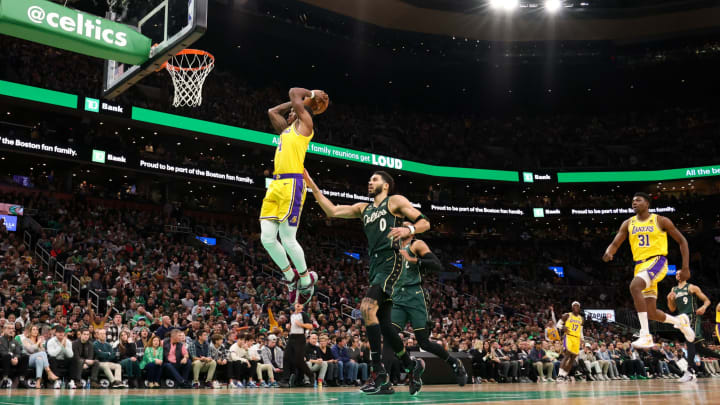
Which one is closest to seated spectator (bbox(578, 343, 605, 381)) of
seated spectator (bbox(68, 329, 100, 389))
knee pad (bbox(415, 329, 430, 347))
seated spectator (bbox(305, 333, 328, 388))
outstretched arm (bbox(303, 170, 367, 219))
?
seated spectator (bbox(305, 333, 328, 388))

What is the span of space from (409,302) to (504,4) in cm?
3001

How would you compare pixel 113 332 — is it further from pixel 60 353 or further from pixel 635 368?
pixel 635 368

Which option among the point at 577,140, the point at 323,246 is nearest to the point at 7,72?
the point at 323,246

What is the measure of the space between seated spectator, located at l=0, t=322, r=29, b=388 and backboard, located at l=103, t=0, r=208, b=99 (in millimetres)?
5765

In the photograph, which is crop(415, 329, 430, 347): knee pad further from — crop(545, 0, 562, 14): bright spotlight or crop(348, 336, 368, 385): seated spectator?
crop(545, 0, 562, 14): bright spotlight

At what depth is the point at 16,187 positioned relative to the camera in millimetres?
27281

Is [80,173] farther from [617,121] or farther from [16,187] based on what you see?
[617,121]

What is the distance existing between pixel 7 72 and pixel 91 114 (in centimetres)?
341

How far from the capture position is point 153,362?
507 inches

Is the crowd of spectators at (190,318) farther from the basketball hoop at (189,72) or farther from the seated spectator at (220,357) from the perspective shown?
the basketball hoop at (189,72)

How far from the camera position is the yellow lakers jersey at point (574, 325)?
1652cm

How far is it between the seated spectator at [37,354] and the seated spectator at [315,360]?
18.2ft

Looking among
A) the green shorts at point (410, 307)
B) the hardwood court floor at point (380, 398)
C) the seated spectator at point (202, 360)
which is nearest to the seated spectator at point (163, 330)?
the seated spectator at point (202, 360)

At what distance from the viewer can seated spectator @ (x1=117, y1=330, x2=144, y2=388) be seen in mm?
13062
